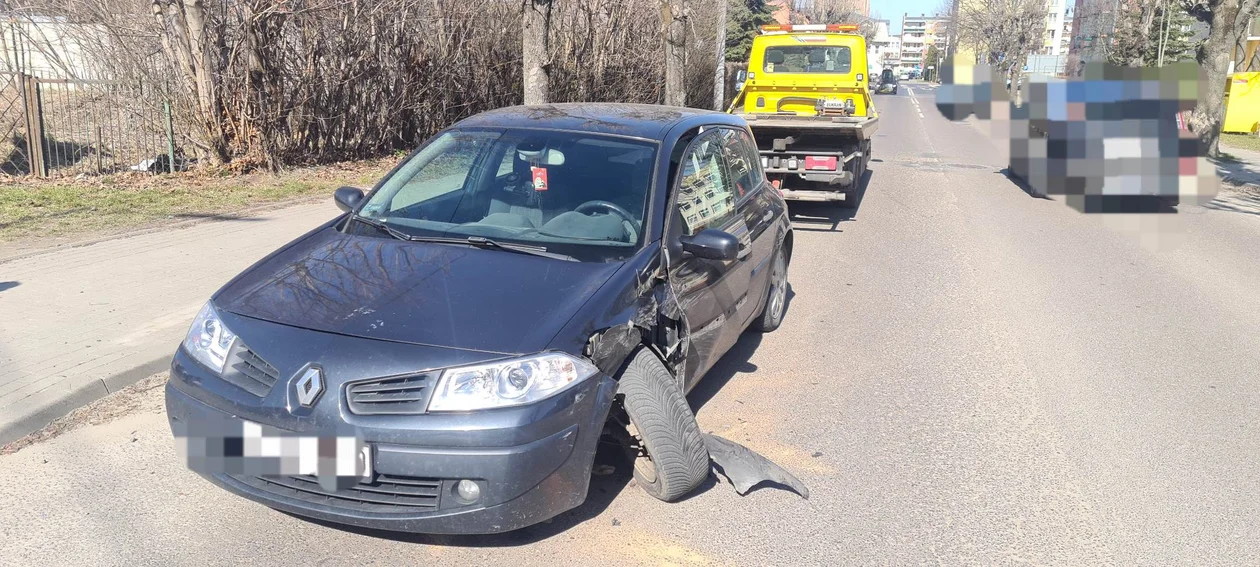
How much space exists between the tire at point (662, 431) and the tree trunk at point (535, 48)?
8642 millimetres

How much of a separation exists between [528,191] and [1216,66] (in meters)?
18.0

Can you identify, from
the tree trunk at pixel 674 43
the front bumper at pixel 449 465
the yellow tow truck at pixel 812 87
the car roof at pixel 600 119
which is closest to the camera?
the front bumper at pixel 449 465

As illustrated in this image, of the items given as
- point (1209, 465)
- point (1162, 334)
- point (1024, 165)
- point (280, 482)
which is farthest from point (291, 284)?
point (1024, 165)

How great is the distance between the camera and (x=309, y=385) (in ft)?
10.5

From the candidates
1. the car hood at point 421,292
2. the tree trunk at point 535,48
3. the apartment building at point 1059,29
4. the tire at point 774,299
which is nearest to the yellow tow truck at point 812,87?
the tree trunk at point 535,48

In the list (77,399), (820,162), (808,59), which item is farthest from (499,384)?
(808,59)

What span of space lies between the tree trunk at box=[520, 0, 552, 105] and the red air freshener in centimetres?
737

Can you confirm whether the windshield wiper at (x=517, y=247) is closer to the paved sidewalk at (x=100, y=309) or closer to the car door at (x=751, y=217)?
the car door at (x=751, y=217)

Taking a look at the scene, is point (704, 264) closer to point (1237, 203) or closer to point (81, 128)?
point (81, 128)

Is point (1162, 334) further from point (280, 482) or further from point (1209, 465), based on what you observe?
point (280, 482)

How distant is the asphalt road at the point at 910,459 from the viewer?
3559mm

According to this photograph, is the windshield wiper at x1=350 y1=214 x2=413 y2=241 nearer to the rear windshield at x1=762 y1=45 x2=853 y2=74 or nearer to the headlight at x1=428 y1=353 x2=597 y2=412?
the headlight at x1=428 y1=353 x2=597 y2=412

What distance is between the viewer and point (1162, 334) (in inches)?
265

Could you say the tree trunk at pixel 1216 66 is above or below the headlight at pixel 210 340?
above
